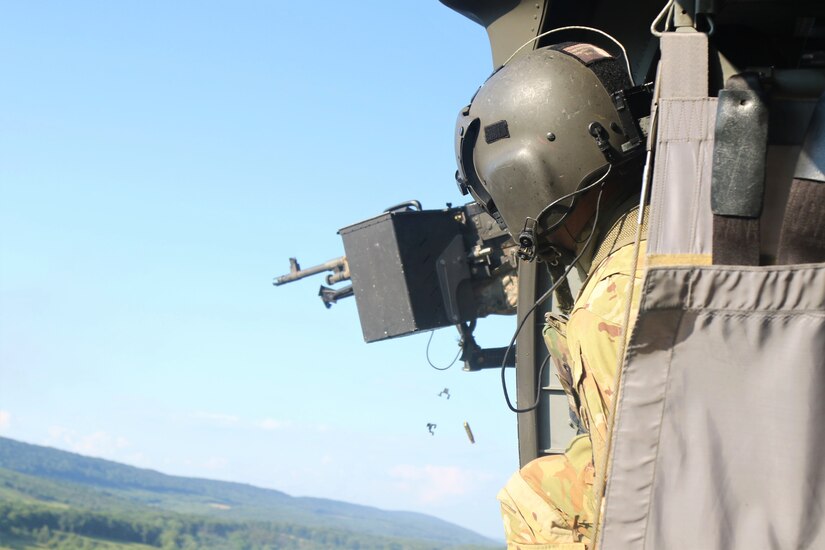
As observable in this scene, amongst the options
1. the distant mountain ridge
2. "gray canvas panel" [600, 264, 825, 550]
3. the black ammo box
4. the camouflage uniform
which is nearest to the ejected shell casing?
the black ammo box

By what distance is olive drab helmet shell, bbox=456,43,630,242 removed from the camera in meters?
3.43

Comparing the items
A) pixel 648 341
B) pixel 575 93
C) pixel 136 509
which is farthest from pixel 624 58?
pixel 136 509

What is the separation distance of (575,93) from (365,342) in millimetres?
5089

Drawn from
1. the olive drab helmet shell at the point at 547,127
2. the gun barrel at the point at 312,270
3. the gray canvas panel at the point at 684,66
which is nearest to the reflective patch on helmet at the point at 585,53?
the olive drab helmet shell at the point at 547,127

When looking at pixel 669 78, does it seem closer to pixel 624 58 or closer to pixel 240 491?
pixel 624 58

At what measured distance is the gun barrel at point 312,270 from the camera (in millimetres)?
12031

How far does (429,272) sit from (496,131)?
4.93m

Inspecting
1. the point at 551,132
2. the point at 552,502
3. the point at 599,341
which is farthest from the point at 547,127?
the point at 552,502

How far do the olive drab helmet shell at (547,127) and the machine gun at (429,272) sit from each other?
4.15 meters

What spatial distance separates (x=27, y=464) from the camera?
73.6 meters

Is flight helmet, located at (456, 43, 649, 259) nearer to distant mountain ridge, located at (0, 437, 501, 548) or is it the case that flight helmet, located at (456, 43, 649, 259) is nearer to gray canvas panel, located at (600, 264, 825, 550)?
gray canvas panel, located at (600, 264, 825, 550)

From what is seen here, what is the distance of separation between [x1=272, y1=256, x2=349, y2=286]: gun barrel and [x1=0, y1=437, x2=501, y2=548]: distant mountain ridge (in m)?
44.5

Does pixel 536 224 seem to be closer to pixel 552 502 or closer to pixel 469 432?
pixel 552 502

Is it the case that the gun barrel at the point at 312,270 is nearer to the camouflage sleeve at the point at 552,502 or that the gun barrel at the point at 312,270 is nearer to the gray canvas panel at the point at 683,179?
the camouflage sleeve at the point at 552,502
